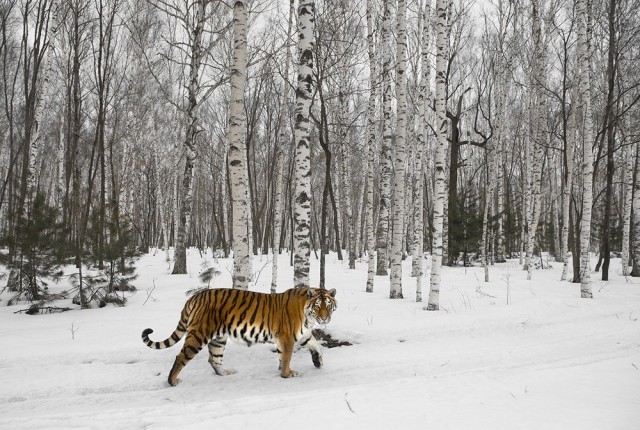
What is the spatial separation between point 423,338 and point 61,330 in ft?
20.4

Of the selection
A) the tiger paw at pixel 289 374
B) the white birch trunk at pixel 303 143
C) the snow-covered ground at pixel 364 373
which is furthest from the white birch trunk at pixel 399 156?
the tiger paw at pixel 289 374

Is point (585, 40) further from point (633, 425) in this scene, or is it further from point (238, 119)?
point (633, 425)

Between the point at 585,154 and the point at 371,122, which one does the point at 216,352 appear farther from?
the point at 585,154

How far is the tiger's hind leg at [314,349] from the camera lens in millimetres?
5176

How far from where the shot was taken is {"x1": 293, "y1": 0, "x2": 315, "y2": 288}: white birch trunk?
22.2 feet

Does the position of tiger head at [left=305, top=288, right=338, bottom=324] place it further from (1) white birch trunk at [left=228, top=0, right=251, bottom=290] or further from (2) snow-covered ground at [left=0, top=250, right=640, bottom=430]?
(1) white birch trunk at [left=228, top=0, right=251, bottom=290]

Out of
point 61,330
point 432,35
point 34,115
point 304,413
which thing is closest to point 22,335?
point 61,330

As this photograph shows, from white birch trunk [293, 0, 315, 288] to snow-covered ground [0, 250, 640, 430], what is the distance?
1332 millimetres

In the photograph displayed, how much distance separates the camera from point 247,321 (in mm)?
4898

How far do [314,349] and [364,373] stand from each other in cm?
74

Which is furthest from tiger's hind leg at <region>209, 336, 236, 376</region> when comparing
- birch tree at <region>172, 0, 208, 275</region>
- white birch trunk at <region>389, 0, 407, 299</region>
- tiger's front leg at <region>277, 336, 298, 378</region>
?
birch tree at <region>172, 0, 208, 275</region>

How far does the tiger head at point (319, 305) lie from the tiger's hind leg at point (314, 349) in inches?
20.4

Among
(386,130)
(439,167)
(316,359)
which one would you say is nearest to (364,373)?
(316,359)

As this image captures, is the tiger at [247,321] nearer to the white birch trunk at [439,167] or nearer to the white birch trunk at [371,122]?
the white birch trunk at [439,167]
